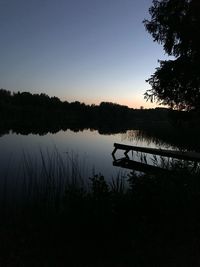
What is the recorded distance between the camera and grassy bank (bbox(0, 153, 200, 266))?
530 cm

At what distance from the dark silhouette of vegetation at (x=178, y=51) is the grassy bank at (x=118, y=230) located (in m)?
9.12

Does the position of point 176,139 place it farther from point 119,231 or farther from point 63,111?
point 63,111

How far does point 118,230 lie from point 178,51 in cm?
1248

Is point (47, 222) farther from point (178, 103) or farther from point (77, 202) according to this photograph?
point (178, 103)

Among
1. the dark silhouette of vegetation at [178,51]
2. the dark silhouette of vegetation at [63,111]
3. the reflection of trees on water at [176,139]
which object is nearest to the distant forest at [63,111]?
the dark silhouette of vegetation at [63,111]

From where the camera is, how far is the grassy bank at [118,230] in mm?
5301

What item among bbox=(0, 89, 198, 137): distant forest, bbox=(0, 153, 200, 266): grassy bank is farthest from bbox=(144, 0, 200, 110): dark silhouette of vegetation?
bbox=(0, 89, 198, 137): distant forest

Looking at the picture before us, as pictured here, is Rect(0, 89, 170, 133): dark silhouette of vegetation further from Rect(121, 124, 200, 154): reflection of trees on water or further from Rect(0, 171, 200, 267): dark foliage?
Rect(0, 171, 200, 267): dark foliage

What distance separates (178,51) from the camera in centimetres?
1650

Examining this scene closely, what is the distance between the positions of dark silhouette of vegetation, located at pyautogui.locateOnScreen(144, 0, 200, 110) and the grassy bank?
912 centimetres

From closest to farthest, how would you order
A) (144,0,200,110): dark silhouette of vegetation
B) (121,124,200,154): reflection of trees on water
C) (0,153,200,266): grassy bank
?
(0,153,200,266): grassy bank, (144,0,200,110): dark silhouette of vegetation, (121,124,200,154): reflection of trees on water

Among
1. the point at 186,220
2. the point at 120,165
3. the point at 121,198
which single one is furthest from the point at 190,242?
the point at 120,165

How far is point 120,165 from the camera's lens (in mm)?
21266

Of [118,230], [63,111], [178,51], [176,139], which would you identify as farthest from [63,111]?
[118,230]
